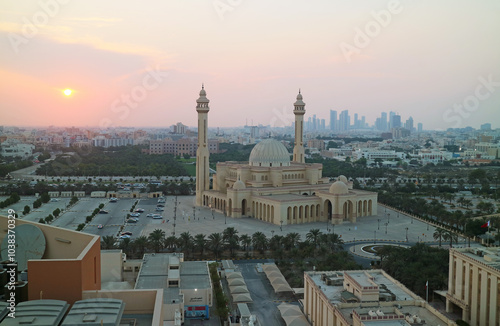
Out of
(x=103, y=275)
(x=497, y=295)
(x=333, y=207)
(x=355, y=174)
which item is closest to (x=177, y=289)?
(x=103, y=275)

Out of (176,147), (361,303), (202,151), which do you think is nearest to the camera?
(361,303)

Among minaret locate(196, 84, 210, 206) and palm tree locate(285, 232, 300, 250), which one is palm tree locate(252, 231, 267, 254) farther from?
minaret locate(196, 84, 210, 206)

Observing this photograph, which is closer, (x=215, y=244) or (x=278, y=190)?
(x=215, y=244)

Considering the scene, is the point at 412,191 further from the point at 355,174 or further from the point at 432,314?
the point at 432,314

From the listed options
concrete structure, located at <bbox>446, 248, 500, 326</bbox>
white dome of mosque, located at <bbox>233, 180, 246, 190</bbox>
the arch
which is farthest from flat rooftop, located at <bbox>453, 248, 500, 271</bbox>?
the arch

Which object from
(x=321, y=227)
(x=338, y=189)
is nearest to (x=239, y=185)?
(x=321, y=227)

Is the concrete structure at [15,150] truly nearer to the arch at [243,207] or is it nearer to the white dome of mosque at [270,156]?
the white dome of mosque at [270,156]

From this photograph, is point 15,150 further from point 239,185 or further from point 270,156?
point 239,185
